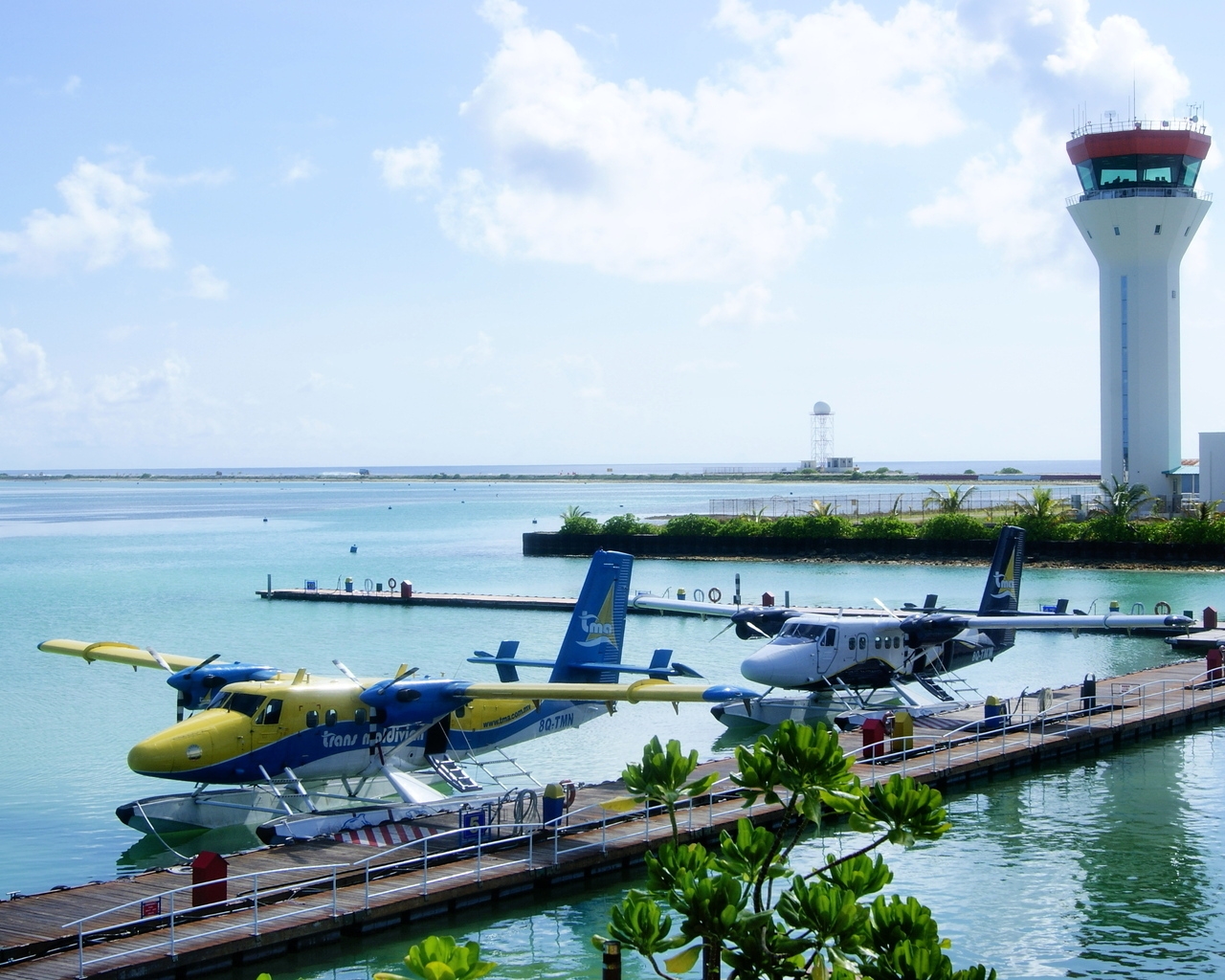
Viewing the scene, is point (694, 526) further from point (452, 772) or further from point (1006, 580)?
point (452, 772)

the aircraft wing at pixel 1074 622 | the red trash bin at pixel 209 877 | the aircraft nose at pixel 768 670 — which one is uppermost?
the aircraft wing at pixel 1074 622

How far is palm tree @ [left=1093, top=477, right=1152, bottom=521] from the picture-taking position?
2914 inches

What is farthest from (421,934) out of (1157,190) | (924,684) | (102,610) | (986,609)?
(1157,190)

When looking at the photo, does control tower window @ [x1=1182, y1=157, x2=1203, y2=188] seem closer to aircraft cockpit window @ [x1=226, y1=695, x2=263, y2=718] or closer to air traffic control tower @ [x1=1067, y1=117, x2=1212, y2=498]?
air traffic control tower @ [x1=1067, y1=117, x2=1212, y2=498]

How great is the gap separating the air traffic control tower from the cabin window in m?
67.1

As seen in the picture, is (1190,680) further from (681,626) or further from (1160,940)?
(681,626)

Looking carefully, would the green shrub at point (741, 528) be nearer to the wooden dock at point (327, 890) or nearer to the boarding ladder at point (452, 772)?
the wooden dock at point (327, 890)

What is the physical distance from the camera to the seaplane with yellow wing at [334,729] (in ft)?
67.8

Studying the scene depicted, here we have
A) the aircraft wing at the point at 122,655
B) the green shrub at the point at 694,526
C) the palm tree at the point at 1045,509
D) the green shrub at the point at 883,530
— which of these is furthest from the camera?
the green shrub at the point at 694,526

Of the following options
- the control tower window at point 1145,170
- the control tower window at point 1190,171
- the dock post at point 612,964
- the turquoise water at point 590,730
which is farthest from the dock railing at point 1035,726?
the control tower window at point 1190,171

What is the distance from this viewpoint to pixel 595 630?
25.0 metres

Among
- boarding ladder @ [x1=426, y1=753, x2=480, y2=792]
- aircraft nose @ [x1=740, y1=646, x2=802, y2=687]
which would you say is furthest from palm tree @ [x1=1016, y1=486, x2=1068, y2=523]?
boarding ladder @ [x1=426, y1=753, x2=480, y2=792]

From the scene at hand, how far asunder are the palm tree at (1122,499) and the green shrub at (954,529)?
22.6 ft

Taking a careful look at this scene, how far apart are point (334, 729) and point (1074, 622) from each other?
1761 centimetres
